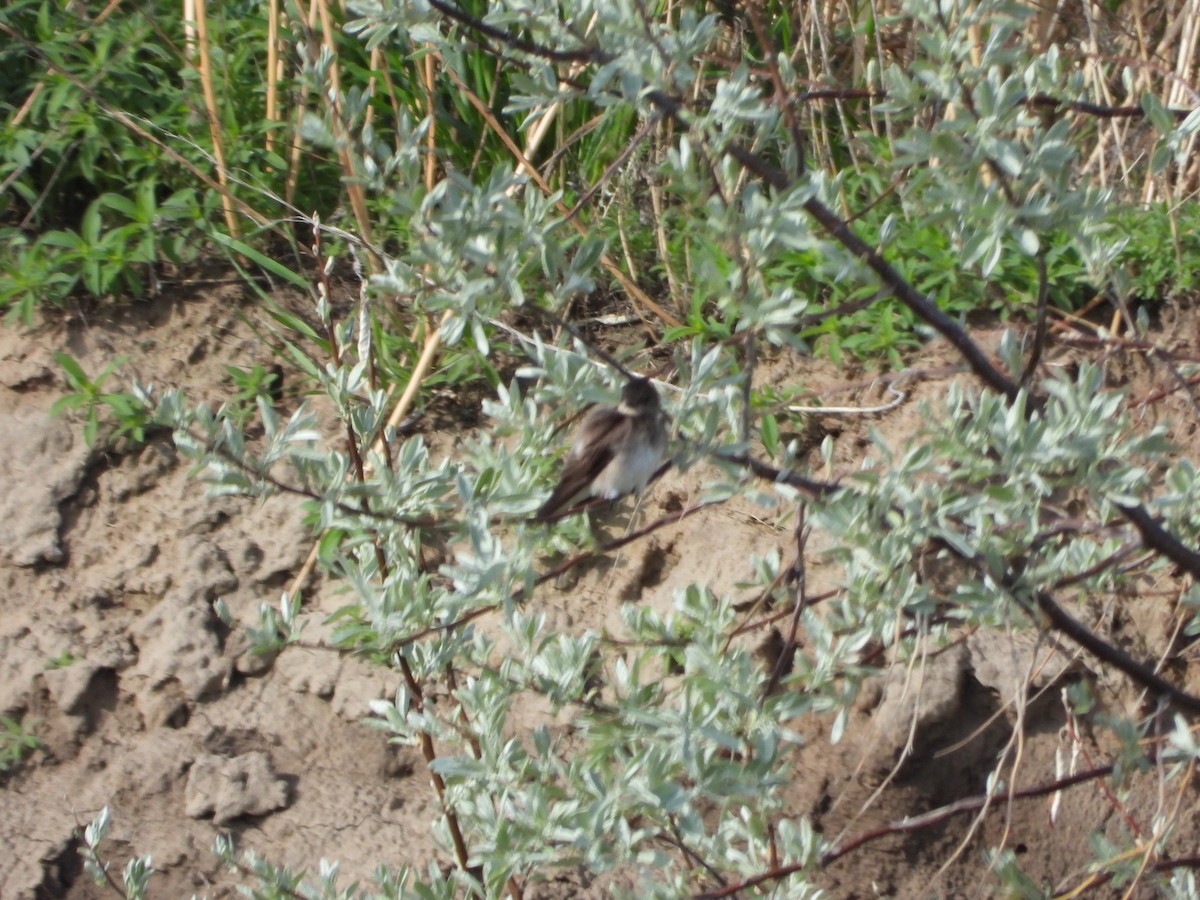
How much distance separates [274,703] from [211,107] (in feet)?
6.79

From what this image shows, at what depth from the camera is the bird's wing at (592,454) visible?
11.5 feet

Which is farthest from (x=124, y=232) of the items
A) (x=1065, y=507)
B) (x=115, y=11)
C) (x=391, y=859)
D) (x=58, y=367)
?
(x=1065, y=507)

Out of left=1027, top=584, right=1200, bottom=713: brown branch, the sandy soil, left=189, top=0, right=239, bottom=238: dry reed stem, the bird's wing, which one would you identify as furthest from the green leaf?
left=1027, top=584, right=1200, bottom=713: brown branch

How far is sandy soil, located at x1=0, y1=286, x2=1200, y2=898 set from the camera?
3752 millimetres

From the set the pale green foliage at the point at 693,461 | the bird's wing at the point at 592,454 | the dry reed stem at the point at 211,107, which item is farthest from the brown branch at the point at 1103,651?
the dry reed stem at the point at 211,107

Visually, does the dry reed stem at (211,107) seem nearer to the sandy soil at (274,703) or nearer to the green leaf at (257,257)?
the green leaf at (257,257)

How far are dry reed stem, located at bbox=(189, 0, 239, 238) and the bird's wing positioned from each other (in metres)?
1.70

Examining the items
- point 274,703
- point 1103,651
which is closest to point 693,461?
point 1103,651

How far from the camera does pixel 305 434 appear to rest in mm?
2498

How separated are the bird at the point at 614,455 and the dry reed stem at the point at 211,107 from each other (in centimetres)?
170

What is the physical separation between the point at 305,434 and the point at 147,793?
1.80m

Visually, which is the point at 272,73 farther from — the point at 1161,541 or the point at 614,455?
the point at 1161,541

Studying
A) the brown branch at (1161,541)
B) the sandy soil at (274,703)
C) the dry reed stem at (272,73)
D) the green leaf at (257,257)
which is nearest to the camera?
the brown branch at (1161,541)

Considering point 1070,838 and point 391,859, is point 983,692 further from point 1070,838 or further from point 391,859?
point 391,859
